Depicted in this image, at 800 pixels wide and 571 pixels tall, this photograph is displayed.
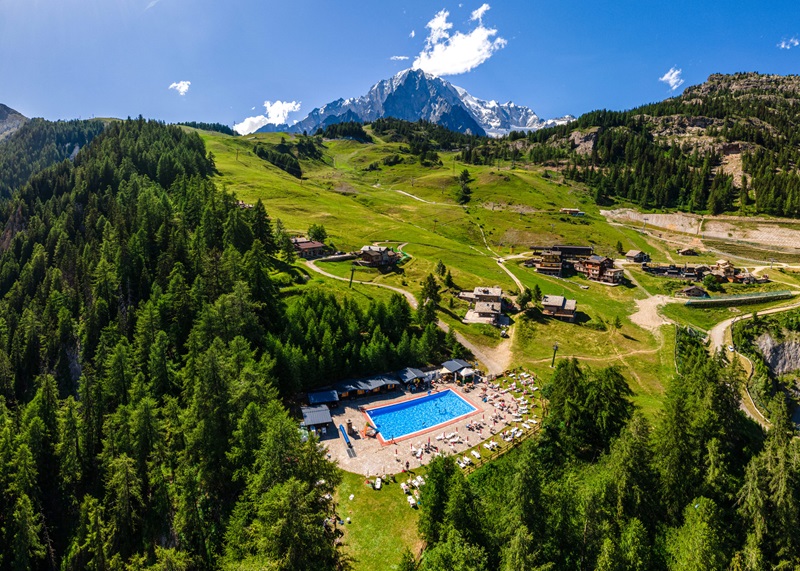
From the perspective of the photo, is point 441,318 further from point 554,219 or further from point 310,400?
point 554,219

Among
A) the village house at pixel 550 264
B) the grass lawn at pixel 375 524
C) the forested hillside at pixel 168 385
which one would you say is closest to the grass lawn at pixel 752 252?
the village house at pixel 550 264

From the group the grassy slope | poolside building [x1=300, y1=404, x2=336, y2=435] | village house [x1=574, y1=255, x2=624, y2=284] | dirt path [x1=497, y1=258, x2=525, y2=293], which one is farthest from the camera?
village house [x1=574, y1=255, x2=624, y2=284]

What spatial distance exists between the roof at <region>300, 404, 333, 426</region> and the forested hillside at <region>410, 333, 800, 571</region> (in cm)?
2082

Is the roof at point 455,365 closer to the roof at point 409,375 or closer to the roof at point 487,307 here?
the roof at point 409,375

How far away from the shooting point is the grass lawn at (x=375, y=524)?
1462 inches

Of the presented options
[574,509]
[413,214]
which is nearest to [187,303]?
[574,509]

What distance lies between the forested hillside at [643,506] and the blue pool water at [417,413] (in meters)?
13.9

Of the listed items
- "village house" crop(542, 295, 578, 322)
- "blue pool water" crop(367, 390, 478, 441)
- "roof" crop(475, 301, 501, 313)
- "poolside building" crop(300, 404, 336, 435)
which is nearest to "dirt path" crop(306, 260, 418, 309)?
"roof" crop(475, 301, 501, 313)

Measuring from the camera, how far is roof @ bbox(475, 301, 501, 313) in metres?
95.4

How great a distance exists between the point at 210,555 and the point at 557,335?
75.2 meters

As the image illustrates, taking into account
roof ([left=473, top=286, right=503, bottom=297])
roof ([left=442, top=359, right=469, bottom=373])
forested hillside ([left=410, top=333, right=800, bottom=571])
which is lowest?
roof ([left=442, top=359, right=469, bottom=373])

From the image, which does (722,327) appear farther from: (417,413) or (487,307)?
(417,413)

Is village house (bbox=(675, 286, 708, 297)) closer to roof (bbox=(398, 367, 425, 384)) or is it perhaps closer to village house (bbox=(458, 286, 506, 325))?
village house (bbox=(458, 286, 506, 325))

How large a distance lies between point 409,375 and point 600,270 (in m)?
84.9
